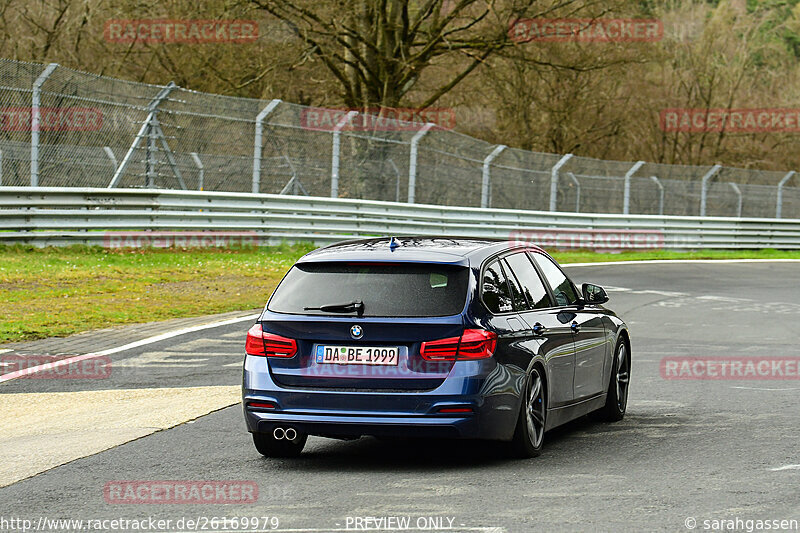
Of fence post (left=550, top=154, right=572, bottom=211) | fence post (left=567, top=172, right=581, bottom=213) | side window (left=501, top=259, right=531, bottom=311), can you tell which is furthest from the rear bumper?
fence post (left=567, top=172, right=581, bottom=213)

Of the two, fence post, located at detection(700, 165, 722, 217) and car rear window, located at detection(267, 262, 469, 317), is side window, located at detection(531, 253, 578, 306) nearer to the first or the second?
car rear window, located at detection(267, 262, 469, 317)

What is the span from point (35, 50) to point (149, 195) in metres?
19.5

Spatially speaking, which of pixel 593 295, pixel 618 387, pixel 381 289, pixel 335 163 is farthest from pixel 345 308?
pixel 335 163

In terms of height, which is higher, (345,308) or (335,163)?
(335,163)

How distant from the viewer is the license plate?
691 centimetres

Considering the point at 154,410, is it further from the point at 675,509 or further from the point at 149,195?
the point at 149,195

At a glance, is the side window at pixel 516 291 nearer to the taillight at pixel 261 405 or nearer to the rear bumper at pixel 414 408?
the rear bumper at pixel 414 408

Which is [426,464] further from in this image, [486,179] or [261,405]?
[486,179]

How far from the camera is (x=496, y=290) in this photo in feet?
24.5

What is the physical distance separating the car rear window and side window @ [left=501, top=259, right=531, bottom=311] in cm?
54

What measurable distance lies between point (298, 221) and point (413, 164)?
13.7 ft

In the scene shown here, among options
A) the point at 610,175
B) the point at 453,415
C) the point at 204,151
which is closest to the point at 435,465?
the point at 453,415

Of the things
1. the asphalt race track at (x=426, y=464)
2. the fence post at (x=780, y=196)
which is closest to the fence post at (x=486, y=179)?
the fence post at (x=780, y=196)

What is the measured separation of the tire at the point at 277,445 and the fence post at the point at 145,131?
1475 cm
